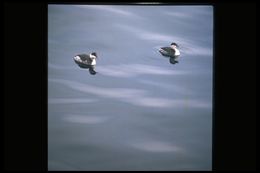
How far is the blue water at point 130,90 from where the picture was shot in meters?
2.68

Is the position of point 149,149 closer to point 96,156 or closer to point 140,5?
point 96,156

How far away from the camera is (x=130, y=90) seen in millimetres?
2699

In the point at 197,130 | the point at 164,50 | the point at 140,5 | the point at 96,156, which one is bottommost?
the point at 96,156

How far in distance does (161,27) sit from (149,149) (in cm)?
86

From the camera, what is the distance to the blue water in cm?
268

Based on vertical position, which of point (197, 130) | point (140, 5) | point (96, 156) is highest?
point (140, 5)

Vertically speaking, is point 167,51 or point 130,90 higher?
point 167,51

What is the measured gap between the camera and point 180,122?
271 cm

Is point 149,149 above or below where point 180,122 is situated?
below

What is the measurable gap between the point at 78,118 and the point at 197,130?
844 mm

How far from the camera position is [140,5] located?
269 cm
